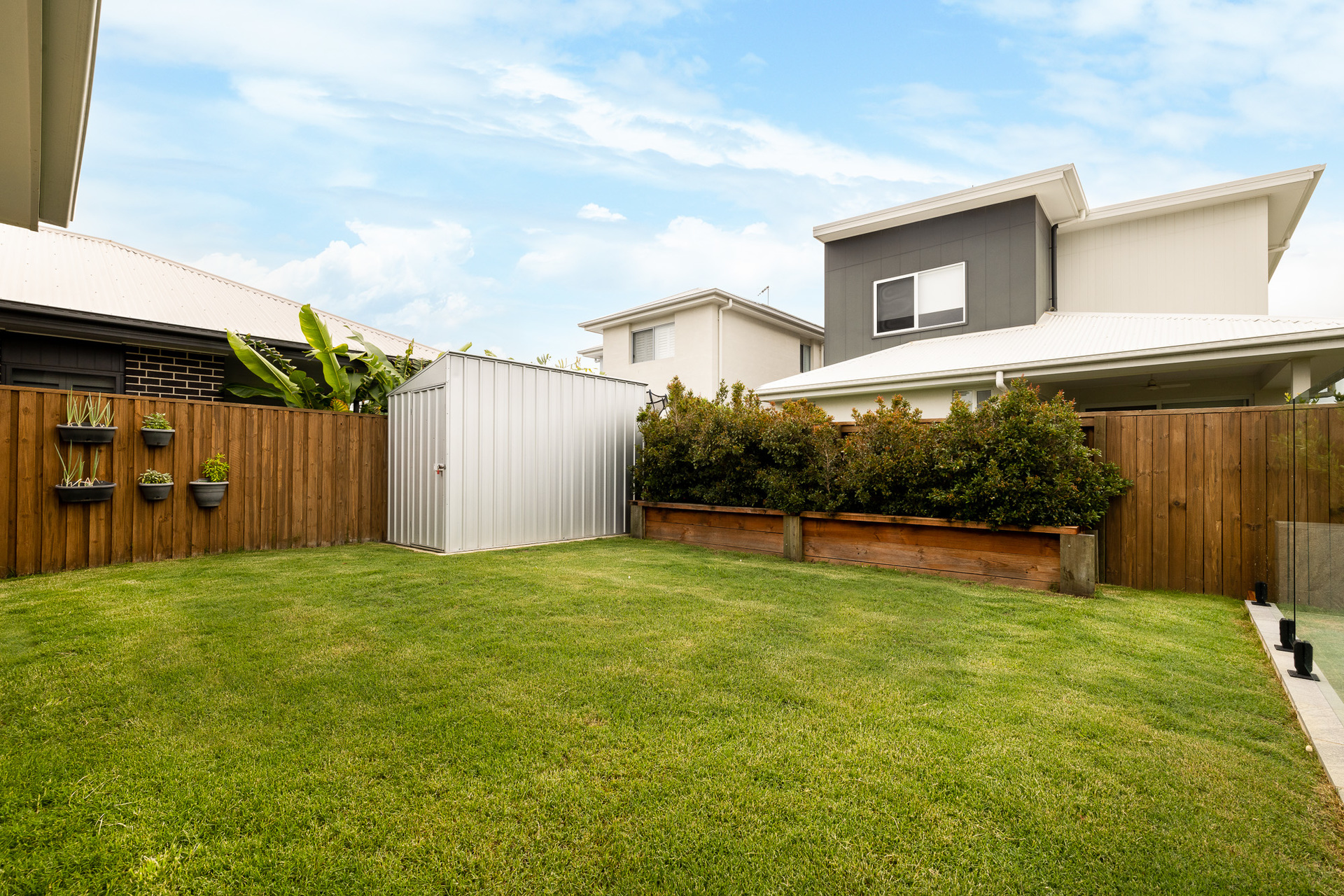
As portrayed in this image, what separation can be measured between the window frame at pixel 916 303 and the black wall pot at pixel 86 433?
12.8 meters

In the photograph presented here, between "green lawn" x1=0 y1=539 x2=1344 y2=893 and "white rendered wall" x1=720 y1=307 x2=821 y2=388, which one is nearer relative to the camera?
"green lawn" x1=0 y1=539 x2=1344 y2=893

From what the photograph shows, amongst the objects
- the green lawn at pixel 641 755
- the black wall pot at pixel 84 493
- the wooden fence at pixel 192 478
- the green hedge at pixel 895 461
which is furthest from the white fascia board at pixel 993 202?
the black wall pot at pixel 84 493

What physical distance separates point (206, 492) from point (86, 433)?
1.24 m

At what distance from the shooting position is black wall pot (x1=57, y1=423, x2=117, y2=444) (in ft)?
19.2

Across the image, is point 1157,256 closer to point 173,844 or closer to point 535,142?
point 535,142

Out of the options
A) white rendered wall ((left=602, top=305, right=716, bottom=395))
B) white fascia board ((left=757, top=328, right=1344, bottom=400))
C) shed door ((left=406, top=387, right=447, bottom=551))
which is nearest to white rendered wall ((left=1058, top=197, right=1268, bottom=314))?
white fascia board ((left=757, top=328, right=1344, bottom=400))

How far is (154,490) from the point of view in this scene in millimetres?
6492

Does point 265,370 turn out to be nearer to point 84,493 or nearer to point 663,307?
point 84,493

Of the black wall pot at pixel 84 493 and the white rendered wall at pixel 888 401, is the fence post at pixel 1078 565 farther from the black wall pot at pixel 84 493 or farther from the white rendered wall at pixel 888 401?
the black wall pot at pixel 84 493

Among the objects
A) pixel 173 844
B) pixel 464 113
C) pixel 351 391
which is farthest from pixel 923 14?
pixel 173 844

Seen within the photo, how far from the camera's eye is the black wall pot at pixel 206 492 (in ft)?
22.6

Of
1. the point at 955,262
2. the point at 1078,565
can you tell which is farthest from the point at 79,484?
the point at 955,262

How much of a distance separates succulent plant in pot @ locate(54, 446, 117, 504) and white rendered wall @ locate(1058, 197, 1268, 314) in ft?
50.9

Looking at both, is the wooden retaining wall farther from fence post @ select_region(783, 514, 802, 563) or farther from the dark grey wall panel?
the dark grey wall panel
